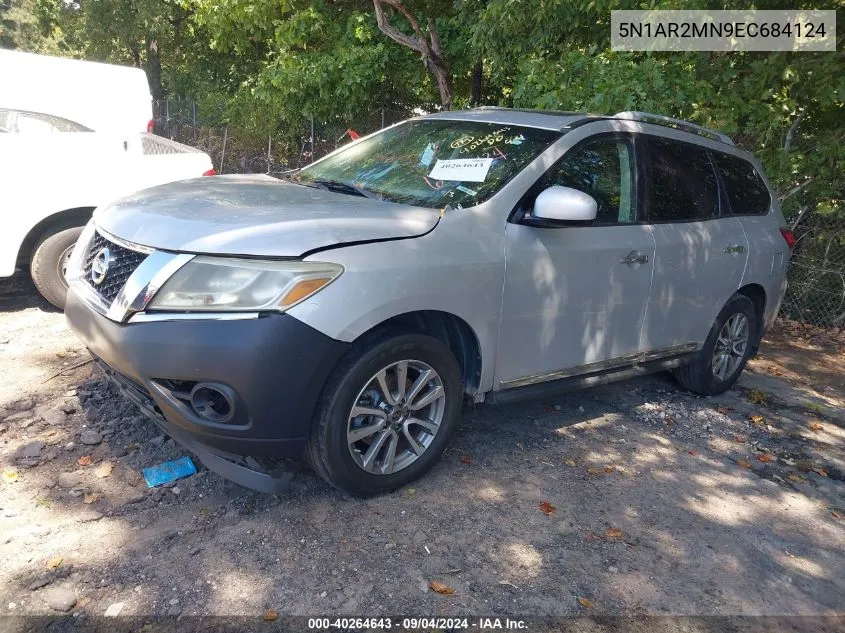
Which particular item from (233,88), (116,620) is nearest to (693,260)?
(116,620)

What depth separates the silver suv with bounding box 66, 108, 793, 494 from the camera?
284 cm

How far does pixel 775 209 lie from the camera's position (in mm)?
5410

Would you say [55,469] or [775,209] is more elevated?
[775,209]

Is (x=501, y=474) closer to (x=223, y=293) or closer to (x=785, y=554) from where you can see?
(x=785, y=554)

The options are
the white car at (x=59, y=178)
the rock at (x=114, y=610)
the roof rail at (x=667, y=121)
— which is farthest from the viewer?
the white car at (x=59, y=178)

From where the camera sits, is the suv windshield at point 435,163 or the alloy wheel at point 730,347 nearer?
the suv windshield at point 435,163

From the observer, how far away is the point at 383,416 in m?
3.24

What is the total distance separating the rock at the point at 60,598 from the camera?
2.50 meters

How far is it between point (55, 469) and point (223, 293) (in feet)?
4.54

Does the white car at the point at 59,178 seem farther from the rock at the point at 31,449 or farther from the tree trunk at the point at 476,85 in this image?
the tree trunk at the point at 476,85

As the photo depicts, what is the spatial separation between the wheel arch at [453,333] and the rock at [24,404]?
7.38 ft

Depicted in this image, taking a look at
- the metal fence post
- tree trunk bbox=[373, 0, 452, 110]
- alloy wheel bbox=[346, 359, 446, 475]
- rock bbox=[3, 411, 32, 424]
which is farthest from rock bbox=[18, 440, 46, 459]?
the metal fence post

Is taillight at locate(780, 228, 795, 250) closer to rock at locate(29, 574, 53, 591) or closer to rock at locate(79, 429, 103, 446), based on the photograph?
rock at locate(79, 429, 103, 446)

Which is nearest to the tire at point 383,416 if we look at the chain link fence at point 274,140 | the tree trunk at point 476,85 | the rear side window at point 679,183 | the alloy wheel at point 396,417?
the alloy wheel at point 396,417
